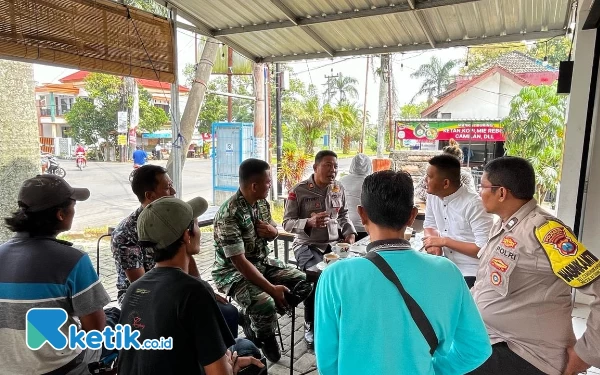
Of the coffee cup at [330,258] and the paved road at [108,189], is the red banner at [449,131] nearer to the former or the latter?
the paved road at [108,189]

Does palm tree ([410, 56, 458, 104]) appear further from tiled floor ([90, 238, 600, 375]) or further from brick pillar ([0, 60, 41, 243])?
brick pillar ([0, 60, 41, 243])

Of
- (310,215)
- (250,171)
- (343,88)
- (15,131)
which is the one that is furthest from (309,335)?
(343,88)

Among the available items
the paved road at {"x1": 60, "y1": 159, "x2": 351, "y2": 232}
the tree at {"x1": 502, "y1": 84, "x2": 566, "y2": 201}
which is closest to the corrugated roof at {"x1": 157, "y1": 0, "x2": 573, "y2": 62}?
the paved road at {"x1": 60, "y1": 159, "x2": 351, "y2": 232}

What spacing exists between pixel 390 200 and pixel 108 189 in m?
13.6

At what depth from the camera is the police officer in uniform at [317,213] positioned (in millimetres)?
3658

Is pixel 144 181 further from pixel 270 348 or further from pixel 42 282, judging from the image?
pixel 270 348

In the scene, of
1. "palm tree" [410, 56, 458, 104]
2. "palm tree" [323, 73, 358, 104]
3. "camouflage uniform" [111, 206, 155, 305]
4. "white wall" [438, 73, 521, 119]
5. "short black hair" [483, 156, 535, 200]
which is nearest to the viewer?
"short black hair" [483, 156, 535, 200]

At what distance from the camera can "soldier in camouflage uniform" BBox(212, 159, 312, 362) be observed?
277 centimetres

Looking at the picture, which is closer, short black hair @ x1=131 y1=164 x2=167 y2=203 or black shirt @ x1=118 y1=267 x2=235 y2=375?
black shirt @ x1=118 y1=267 x2=235 y2=375

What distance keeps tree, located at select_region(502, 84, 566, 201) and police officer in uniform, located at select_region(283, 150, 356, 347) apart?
8.35m

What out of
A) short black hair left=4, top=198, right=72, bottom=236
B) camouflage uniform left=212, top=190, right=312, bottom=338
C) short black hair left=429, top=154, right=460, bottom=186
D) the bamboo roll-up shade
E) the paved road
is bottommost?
the paved road

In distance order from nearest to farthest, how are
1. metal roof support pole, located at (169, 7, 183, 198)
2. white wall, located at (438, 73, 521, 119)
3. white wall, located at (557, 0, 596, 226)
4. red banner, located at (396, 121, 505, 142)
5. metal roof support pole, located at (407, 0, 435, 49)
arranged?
metal roof support pole, located at (407, 0, 435, 49), metal roof support pole, located at (169, 7, 183, 198), white wall, located at (557, 0, 596, 226), red banner, located at (396, 121, 505, 142), white wall, located at (438, 73, 521, 119)

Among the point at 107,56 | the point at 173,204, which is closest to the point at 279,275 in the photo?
the point at 173,204

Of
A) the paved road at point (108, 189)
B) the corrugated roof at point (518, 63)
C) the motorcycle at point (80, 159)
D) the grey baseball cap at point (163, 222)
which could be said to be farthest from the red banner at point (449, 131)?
the grey baseball cap at point (163, 222)
